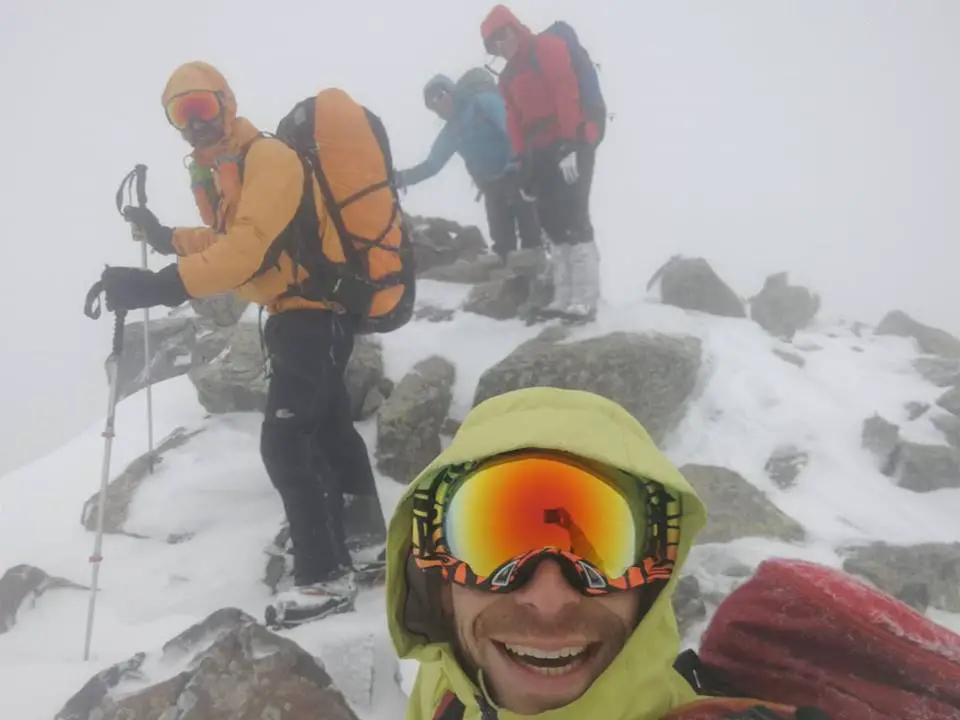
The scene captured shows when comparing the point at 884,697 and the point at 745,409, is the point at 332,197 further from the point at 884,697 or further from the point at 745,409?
the point at 745,409

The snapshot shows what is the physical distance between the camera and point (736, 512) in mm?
5367

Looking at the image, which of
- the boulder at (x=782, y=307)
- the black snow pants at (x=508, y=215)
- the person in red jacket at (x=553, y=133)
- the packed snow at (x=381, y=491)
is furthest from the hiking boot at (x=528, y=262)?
the boulder at (x=782, y=307)

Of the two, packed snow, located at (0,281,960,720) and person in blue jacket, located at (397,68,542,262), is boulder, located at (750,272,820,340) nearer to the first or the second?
packed snow, located at (0,281,960,720)

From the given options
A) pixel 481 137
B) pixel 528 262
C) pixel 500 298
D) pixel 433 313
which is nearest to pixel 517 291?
pixel 500 298

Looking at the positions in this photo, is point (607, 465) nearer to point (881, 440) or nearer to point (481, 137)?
point (881, 440)

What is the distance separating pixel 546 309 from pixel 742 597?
6080mm

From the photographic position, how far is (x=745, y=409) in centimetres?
711

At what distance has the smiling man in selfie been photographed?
5.07ft

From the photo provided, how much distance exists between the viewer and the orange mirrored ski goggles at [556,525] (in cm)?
162

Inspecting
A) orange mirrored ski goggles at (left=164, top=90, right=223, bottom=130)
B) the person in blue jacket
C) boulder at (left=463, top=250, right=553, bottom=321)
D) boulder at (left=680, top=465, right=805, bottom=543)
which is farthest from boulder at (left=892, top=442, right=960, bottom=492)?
orange mirrored ski goggles at (left=164, top=90, right=223, bottom=130)

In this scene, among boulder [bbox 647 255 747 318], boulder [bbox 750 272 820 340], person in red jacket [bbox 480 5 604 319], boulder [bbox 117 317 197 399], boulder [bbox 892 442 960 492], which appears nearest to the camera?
boulder [bbox 892 442 960 492]

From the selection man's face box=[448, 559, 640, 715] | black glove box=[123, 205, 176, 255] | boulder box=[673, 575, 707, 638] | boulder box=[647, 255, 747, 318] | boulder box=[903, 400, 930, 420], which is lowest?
boulder box=[903, 400, 930, 420]

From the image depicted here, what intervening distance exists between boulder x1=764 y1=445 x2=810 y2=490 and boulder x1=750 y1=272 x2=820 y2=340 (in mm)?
3619

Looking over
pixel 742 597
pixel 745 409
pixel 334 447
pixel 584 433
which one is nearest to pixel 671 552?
pixel 742 597
